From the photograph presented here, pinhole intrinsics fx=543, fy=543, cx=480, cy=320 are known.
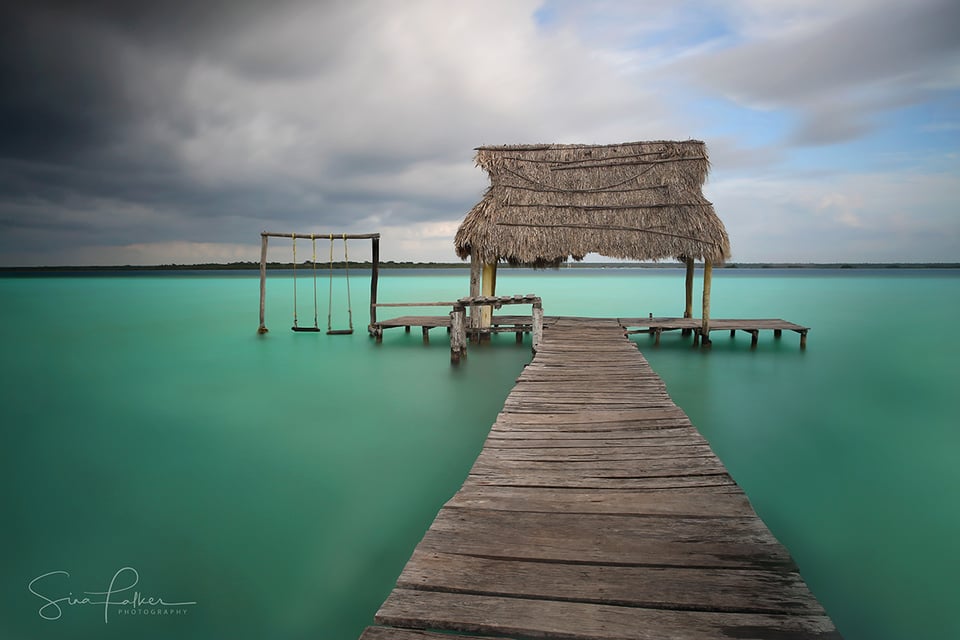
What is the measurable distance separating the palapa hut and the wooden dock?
8.06m

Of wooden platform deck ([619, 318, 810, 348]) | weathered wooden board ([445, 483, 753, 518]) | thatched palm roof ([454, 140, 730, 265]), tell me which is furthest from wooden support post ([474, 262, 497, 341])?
weathered wooden board ([445, 483, 753, 518])

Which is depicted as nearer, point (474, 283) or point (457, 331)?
point (457, 331)

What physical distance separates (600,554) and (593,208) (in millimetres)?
10370

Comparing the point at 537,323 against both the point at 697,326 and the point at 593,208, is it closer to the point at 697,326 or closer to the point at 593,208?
the point at 593,208

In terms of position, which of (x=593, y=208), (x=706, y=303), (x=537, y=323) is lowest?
(x=537, y=323)

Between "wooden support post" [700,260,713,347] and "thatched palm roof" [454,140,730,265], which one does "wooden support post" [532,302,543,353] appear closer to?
"thatched palm roof" [454,140,730,265]

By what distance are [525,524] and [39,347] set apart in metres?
15.4

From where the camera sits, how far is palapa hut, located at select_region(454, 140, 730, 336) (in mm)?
11570

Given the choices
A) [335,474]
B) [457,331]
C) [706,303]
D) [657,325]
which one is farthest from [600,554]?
[706,303]

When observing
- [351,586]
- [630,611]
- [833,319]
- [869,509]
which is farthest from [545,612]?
[833,319]

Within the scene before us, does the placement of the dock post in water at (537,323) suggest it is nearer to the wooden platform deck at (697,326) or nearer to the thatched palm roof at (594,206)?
the thatched palm roof at (594,206)

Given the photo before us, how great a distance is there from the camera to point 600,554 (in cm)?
234

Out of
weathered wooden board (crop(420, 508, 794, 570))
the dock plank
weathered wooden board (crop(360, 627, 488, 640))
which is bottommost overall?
weathered wooden board (crop(360, 627, 488, 640))

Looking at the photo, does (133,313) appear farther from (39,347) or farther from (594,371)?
(594,371)
